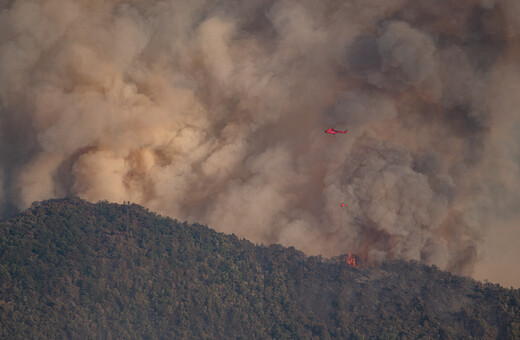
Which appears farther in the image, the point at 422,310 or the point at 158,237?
the point at 158,237

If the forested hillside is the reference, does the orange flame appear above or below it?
above

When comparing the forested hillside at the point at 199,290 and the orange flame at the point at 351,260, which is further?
the orange flame at the point at 351,260

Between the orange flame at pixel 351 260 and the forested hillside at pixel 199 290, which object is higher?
the orange flame at pixel 351 260

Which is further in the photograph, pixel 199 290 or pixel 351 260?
pixel 199 290

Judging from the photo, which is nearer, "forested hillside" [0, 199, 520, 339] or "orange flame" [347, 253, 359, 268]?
"forested hillside" [0, 199, 520, 339]

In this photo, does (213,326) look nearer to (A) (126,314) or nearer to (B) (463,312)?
(A) (126,314)

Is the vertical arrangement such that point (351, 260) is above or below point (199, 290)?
above

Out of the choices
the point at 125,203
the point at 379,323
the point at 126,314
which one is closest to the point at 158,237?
the point at 125,203

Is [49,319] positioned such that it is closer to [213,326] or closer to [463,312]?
[213,326]
